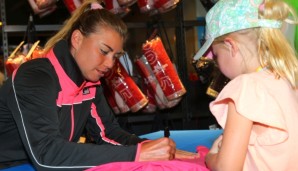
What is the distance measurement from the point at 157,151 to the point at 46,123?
0.31m

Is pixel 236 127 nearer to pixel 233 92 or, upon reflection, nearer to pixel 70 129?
pixel 233 92

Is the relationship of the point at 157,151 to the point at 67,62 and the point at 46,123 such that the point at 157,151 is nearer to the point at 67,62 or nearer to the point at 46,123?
the point at 46,123

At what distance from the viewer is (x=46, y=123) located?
3.98 ft

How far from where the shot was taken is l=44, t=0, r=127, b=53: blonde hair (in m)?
1.46

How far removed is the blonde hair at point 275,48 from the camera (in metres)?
1.04

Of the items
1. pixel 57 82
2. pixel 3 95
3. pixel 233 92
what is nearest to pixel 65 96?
pixel 57 82

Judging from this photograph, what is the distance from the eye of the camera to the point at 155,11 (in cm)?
242

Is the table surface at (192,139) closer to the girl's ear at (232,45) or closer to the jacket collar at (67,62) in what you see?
the jacket collar at (67,62)

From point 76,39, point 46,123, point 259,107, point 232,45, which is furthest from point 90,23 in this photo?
point 259,107

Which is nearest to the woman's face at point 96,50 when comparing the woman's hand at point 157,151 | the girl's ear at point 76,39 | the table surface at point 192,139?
the girl's ear at point 76,39

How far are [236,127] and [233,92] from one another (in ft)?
0.27

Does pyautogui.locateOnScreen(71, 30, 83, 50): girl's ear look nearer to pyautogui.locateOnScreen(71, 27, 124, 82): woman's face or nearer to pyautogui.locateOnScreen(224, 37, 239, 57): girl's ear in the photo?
Result: pyautogui.locateOnScreen(71, 27, 124, 82): woman's face

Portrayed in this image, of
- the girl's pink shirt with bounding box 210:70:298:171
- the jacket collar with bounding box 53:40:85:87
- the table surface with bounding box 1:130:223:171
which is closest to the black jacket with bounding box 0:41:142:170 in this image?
the jacket collar with bounding box 53:40:85:87

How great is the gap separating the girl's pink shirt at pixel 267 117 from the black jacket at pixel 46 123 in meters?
0.34
